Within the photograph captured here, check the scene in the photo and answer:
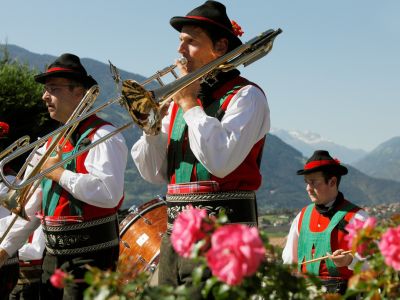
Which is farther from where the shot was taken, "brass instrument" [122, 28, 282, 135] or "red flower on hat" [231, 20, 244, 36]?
"red flower on hat" [231, 20, 244, 36]

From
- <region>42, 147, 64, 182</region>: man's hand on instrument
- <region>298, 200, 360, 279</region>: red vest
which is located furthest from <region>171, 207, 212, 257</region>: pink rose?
<region>298, 200, 360, 279</region>: red vest

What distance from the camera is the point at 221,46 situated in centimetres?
379

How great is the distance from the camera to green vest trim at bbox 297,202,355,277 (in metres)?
5.99

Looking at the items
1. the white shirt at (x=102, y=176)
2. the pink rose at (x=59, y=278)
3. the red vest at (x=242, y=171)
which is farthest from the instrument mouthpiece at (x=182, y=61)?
the pink rose at (x=59, y=278)

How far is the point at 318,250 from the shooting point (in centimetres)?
609

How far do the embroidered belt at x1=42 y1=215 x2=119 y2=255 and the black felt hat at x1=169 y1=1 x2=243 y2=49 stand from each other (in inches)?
55.8

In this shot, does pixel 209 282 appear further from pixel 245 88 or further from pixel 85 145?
pixel 85 145

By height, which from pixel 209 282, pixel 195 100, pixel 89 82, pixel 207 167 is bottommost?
pixel 209 282

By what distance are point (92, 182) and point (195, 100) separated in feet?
3.70

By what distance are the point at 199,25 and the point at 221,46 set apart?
0.56 feet

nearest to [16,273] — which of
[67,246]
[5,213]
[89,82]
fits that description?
[5,213]

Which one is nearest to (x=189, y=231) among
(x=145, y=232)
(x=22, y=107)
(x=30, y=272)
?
(x=30, y=272)

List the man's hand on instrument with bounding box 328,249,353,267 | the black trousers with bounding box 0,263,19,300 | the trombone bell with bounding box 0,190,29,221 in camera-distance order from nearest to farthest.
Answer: the trombone bell with bounding box 0,190,29,221
the black trousers with bounding box 0,263,19,300
the man's hand on instrument with bounding box 328,249,353,267

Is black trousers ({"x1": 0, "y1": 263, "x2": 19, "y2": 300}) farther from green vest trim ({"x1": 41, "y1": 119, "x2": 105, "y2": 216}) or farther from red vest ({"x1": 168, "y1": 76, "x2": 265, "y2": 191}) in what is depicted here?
red vest ({"x1": 168, "y1": 76, "x2": 265, "y2": 191})
